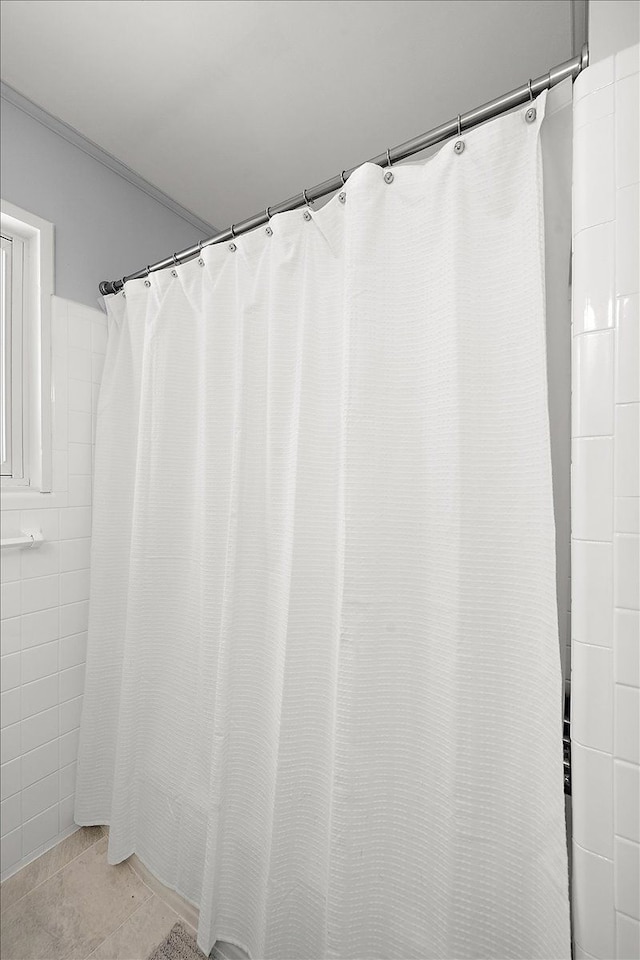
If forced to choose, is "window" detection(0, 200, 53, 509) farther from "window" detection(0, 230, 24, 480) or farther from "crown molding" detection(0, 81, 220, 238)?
"crown molding" detection(0, 81, 220, 238)

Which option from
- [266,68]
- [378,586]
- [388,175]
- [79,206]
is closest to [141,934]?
[378,586]

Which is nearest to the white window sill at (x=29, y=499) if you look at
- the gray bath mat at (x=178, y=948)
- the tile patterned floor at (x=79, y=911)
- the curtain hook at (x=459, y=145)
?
the tile patterned floor at (x=79, y=911)

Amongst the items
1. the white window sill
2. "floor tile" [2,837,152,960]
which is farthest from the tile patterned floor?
the white window sill

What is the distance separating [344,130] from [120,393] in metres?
1.12

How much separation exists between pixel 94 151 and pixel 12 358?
29.8 inches

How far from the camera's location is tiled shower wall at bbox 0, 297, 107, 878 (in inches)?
53.7

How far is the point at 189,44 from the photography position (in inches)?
45.6

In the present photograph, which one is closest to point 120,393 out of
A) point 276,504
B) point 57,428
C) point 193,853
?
point 57,428

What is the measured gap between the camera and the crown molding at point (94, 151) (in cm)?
133

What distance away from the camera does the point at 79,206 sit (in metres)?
1.53

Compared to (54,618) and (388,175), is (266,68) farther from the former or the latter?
(54,618)

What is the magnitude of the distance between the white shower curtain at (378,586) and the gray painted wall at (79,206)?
493 millimetres

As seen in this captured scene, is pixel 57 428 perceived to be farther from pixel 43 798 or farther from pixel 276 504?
pixel 43 798

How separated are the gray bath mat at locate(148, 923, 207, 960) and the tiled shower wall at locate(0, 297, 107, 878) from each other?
541 mm
